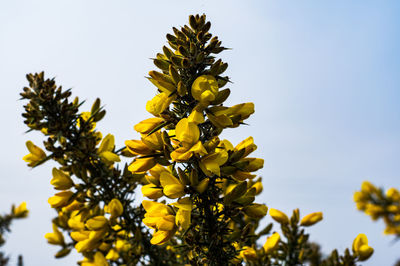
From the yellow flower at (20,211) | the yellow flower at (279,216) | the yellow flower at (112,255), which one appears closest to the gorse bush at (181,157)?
the yellow flower at (112,255)

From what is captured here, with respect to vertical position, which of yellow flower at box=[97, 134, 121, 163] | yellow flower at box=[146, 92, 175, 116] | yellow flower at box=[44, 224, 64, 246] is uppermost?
yellow flower at box=[97, 134, 121, 163]

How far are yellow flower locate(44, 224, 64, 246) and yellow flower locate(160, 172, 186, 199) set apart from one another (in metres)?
2.05

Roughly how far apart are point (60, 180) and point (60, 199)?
0.43 ft

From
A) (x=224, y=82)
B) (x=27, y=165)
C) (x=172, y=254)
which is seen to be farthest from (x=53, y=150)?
(x=224, y=82)

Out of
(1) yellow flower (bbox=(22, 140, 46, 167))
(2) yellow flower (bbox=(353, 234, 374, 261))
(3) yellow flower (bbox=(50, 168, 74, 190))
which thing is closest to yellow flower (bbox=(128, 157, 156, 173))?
(3) yellow flower (bbox=(50, 168, 74, 190))

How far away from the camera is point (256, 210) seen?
172cm

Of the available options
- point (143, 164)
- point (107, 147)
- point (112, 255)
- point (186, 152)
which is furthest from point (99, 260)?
point (186, 152)

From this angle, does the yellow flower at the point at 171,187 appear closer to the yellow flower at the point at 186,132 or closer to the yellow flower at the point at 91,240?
the yellow flower at the point at 186,132

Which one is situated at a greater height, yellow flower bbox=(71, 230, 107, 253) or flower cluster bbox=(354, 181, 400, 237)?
flower cluster bbox=(354, 181, 400, 237)

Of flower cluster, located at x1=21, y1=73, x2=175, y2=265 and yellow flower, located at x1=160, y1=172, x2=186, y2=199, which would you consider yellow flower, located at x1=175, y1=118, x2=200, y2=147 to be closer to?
yellow flower, located at x1=160, y1=172, x2=186, y2=199

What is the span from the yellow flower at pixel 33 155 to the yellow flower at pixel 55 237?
0.99m

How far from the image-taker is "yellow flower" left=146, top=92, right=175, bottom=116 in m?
1.60

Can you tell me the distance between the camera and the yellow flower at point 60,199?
2.34 metres

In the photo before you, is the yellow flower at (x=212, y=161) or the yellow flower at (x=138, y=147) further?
the yellow flower at (x=138, y=147)
